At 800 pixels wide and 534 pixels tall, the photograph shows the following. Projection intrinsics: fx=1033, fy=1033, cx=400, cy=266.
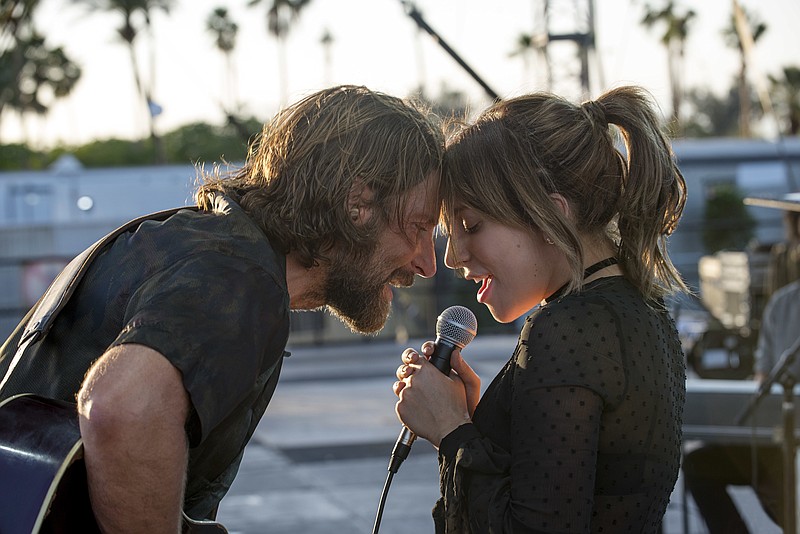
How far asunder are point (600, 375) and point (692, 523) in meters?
4.00

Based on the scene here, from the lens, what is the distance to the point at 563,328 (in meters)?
1.94

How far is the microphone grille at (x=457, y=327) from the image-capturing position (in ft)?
7.60

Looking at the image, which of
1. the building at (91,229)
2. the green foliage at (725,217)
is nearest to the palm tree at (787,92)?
the green foliage at (725,217)

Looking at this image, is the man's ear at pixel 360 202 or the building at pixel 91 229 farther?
the building at pixel 91 229

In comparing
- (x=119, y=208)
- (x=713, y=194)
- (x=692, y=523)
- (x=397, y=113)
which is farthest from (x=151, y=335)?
(x=713, y=194)

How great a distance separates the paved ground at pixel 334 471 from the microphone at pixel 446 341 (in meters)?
1.31

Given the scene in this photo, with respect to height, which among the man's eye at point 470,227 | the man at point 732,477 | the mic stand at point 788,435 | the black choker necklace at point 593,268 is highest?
the man's eye at point 470,227

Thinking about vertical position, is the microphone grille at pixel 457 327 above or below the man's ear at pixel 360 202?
below

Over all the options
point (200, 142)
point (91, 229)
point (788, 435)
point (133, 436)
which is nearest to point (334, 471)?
point (788, 435)

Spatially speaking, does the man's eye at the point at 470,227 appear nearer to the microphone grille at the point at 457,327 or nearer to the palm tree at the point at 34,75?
the microphone grille at the point at 457,327

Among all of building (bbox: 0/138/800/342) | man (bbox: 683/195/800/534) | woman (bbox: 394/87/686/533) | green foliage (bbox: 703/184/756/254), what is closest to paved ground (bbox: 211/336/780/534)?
man (bbox: 683/195/800/534)

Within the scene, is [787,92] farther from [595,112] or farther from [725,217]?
[595,112]

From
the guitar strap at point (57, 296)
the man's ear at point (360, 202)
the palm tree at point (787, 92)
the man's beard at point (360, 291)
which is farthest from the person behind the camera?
the palm tree at point (787, 92)

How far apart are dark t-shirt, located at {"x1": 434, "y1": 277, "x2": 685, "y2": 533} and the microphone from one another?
0.66 ft
